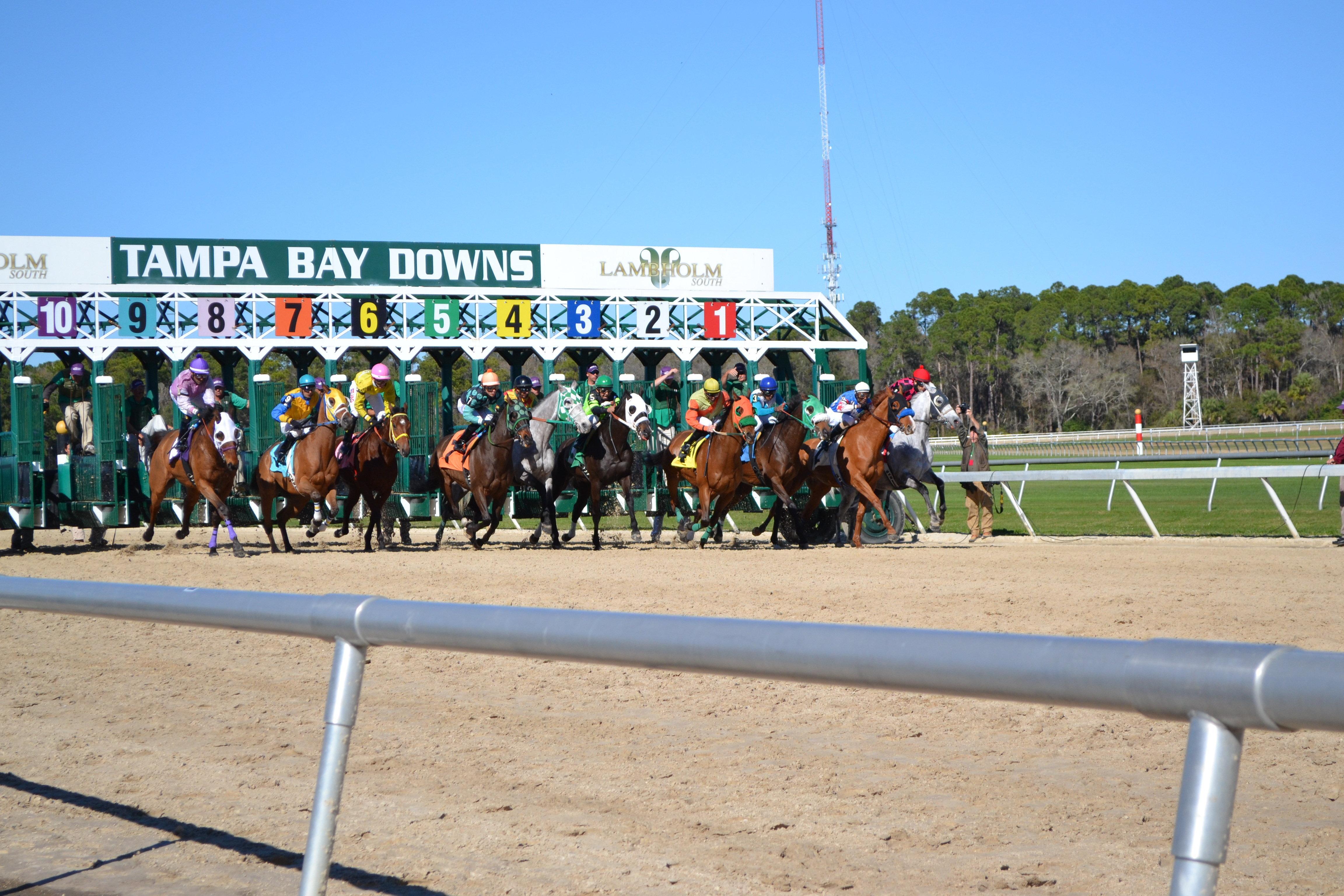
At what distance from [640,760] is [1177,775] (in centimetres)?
175

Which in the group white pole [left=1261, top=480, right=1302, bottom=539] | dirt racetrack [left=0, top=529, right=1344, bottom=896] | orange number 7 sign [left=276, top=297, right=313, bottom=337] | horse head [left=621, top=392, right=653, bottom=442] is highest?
orange number 7 sign [left=276, top=297, right=313, bottom=337]

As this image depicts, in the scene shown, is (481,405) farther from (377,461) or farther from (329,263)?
(329,263)

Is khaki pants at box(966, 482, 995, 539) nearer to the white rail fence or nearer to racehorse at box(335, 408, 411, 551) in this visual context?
the white rail fence

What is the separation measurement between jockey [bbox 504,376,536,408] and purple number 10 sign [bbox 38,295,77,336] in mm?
10615

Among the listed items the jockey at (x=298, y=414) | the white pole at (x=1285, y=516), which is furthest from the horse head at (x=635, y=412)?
the white pole at (x=1285, y=516)

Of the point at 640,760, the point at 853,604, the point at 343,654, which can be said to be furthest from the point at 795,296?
the point at 343,654

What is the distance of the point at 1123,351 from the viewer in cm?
7950

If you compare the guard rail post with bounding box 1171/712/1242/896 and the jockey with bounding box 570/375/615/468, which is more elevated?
the jockey with bounding box 570/375/615/468

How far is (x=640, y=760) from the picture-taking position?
4.44m

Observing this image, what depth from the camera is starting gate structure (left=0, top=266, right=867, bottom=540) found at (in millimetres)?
16812

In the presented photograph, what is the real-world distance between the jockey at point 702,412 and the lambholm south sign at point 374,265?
9223 mm

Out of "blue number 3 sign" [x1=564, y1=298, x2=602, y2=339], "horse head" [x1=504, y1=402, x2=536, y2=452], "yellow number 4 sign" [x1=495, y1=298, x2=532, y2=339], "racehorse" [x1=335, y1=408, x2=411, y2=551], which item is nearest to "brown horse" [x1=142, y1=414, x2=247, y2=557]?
"racehorse" [x1=335, y1=408, x2=411, y2=551]

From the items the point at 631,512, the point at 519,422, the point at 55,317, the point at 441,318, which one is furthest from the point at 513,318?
the point at 519,422

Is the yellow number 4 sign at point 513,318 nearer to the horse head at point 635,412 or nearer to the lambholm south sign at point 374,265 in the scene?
the lambholm south sign at point 374,265
